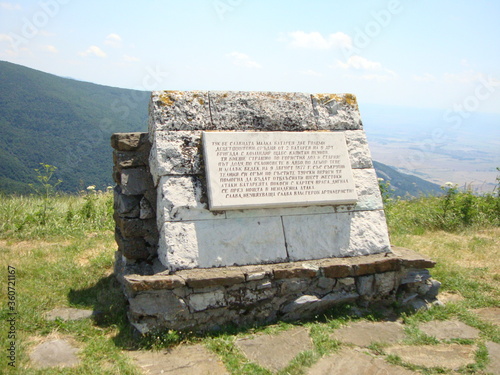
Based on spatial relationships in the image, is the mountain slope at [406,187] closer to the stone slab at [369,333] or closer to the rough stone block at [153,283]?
the stone slab at [369,333]

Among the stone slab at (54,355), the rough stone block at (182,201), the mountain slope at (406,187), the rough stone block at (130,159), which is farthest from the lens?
the mountain slope at (406,187)

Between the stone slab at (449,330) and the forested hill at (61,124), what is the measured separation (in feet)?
59.6

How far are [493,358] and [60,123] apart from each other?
30.7m

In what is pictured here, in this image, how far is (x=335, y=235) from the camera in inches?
171

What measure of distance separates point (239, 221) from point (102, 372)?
68.5 inches

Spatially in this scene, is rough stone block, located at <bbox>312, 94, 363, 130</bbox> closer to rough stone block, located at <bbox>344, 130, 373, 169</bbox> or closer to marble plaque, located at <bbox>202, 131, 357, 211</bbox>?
rough stone block, located at <bbox>344, 130, 373, 169</bbox>

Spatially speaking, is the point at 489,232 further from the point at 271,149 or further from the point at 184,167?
the point at 184,167

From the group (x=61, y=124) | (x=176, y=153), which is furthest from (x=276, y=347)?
(x=61, y=124)

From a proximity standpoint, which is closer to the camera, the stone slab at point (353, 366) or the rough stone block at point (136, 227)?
the stone slab at point (353, 366)

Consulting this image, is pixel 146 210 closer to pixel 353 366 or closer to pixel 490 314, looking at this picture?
pixel 353 366

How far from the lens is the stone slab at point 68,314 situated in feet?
12.5

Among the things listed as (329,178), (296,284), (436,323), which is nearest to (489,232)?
(436,323)

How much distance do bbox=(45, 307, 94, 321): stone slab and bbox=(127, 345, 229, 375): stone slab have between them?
82 cm

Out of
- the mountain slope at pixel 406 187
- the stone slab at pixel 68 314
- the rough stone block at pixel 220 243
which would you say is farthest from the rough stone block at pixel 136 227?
the mountain slope at pixel 406 187
